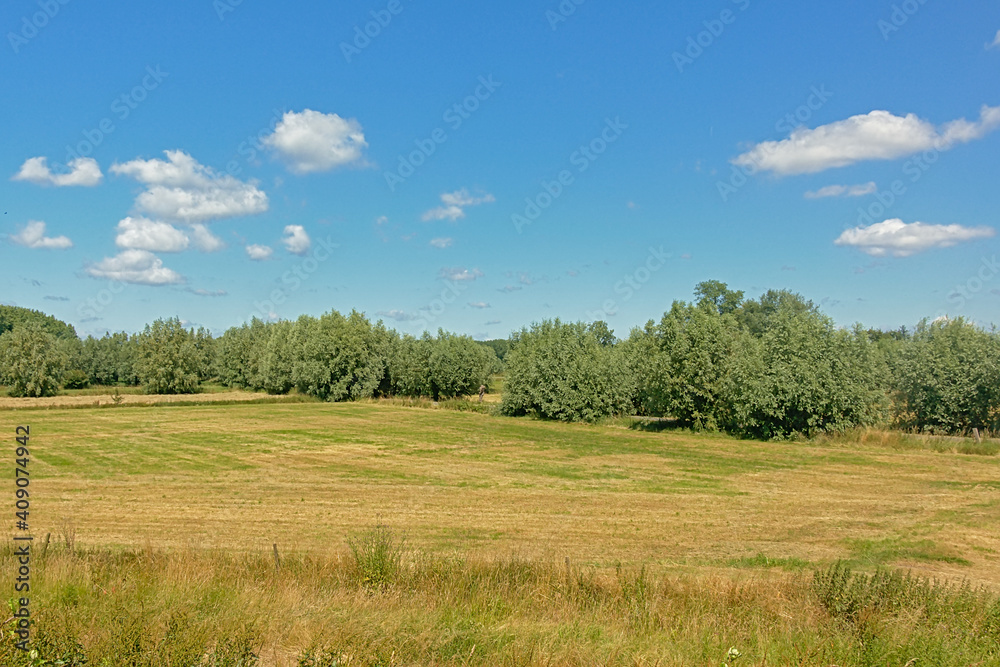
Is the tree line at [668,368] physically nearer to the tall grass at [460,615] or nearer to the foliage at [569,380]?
the foliage at [569,380]

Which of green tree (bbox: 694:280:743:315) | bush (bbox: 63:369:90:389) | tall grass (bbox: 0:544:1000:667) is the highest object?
green tree (bbox: 694:280:743:315)

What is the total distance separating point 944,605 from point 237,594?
961 cm

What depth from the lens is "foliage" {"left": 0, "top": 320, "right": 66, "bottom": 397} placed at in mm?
79125

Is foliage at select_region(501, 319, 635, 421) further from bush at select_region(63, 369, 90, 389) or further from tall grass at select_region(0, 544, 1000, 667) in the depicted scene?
bush at select_region(63, 369, 90, 389)

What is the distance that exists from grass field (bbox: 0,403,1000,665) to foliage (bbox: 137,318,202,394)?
50947mm

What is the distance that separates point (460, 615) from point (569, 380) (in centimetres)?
4457

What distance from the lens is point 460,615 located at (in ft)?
25.8

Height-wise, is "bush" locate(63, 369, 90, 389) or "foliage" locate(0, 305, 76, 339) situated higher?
"foliage" locate(0, 305, 76, 339)

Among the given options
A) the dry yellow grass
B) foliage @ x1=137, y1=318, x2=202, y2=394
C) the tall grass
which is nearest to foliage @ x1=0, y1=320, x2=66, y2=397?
foliage @ x1=137, y1=318, x2=202, y2=394

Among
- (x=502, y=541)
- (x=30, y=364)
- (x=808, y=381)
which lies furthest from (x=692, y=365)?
(x=30, y=364)

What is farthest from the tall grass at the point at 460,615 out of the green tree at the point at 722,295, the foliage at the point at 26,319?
the foliage at the point at 26,319

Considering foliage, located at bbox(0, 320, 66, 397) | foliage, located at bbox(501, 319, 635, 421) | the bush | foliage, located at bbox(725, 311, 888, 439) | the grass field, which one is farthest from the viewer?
the bush

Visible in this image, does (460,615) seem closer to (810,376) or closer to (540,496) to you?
(540,496)

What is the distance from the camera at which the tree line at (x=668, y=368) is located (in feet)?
118
